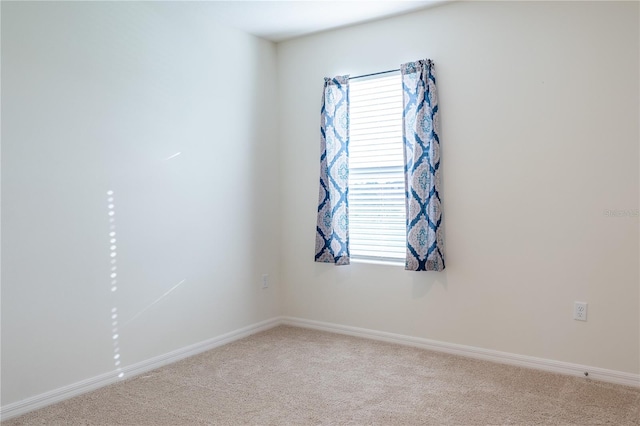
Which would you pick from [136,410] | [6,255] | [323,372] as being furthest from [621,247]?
[6,255]

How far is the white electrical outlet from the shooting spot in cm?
323

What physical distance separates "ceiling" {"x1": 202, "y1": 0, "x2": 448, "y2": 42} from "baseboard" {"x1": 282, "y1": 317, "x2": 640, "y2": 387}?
2.39 m

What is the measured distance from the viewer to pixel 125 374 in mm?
3305

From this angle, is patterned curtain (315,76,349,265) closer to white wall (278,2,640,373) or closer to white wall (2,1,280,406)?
white wall (278,2,640,373)

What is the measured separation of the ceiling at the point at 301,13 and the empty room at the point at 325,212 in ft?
0.08

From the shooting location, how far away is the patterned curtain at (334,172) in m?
4.15

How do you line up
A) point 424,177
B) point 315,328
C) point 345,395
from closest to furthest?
point 345,395 → point 424,177 → point 315,328

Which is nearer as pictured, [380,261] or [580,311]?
[580,311]

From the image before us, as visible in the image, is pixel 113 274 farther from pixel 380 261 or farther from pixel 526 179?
pixel 526 179

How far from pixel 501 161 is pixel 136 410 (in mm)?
2676

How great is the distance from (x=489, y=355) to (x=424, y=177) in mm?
1291

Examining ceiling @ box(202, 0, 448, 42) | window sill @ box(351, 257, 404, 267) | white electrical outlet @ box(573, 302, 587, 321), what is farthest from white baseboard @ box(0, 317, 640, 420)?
ceiling @ box(202, 0, 448, 42)

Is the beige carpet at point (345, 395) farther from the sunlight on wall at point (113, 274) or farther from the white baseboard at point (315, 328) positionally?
the sunlight on wall at point (113, 274)

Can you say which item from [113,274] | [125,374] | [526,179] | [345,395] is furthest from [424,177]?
[125,374]
